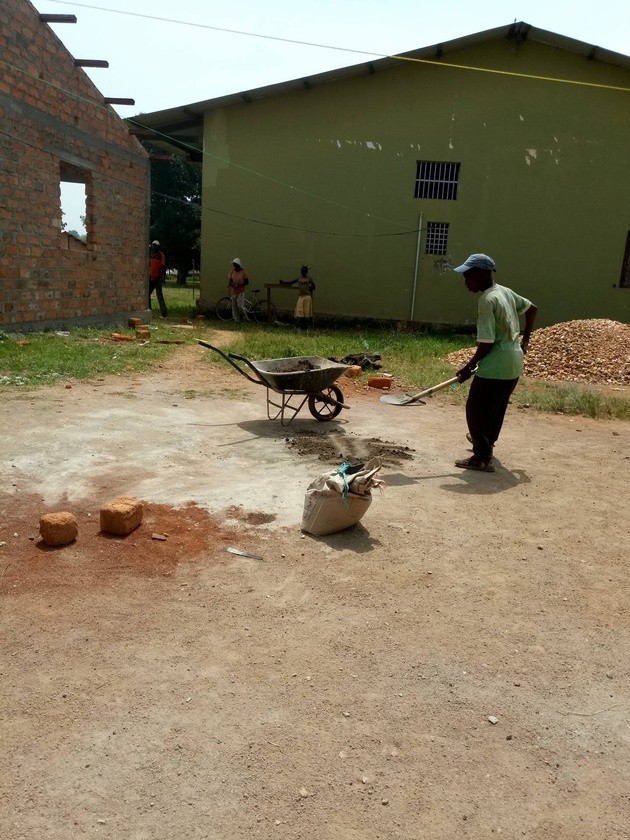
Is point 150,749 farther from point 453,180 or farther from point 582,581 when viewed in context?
point 453,180

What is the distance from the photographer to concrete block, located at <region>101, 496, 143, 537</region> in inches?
154

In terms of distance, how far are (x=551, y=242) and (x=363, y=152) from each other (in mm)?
5549

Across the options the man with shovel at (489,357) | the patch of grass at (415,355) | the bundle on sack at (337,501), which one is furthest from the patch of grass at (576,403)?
the bundle on sack at (337,501)

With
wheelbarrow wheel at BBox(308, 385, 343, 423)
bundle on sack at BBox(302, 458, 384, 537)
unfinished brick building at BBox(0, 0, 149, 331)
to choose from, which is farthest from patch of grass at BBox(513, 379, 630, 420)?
unfinished brick building at BBox(0, 0, 149, 331)

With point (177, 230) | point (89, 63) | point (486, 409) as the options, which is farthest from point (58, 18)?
point (177, 230)

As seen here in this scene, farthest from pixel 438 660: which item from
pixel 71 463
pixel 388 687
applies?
pixel 71 463

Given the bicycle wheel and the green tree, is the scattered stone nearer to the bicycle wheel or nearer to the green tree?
the bicycle wheel

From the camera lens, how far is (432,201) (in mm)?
18188

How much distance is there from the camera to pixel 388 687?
2.75 metres

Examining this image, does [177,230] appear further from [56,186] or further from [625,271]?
[56,186]

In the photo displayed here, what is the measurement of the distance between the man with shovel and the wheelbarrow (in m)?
1.54

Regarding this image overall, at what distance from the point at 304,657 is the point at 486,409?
3.41 meters

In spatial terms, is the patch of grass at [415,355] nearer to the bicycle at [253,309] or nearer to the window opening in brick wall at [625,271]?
the bicycle at [253,309]

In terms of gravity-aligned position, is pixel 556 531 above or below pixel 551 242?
below
